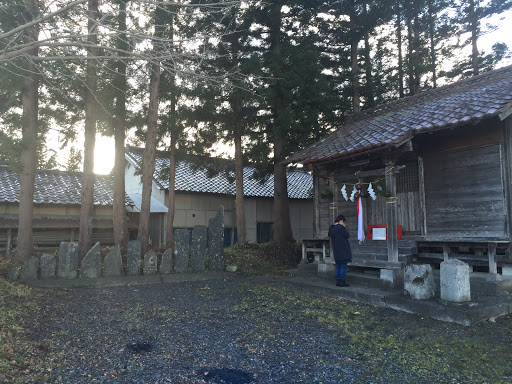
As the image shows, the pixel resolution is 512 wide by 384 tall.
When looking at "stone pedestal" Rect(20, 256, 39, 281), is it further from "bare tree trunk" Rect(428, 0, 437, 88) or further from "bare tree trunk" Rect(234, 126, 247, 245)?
"bare tree trunk" Rect(428, 0, 437, 88)

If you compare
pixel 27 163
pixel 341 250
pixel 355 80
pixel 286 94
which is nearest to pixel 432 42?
pixel 355 80

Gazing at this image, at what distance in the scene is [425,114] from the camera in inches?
332

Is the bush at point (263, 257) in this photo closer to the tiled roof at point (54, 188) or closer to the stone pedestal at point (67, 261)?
the stone pedestal at point (67, 261)

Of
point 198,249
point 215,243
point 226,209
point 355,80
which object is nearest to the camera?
point 198,249

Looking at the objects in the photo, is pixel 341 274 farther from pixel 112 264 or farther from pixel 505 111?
pixel 112 264

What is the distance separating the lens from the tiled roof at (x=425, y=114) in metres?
7.07

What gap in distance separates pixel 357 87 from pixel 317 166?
6.31 metres

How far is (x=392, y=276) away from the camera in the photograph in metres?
7.30

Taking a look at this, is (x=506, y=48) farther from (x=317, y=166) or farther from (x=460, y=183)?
(x=317, y=166)

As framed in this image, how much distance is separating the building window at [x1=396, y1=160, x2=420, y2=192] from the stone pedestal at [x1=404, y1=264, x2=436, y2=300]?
3387 millimetres

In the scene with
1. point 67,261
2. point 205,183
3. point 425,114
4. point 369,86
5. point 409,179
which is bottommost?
point 67,261

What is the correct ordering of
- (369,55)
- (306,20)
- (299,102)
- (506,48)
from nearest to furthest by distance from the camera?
(299,102)
(306,20)
(506,48)
(369,55)

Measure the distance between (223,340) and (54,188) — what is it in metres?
14.4

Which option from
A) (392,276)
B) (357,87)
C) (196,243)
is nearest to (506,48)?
(357,87)
